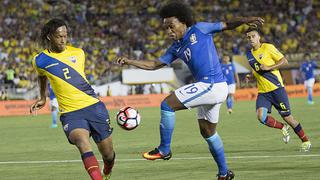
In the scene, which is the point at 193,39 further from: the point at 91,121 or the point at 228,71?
the point at 228,71

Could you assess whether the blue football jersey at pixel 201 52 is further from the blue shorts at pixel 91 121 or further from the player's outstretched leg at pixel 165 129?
the blue shorts at pixel 91 121

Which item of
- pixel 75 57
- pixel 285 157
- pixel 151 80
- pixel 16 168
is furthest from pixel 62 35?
pixel 151 80

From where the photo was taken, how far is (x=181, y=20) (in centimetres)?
1227

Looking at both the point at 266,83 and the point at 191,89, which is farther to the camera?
the point at 266,83

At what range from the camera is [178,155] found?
1802 cm

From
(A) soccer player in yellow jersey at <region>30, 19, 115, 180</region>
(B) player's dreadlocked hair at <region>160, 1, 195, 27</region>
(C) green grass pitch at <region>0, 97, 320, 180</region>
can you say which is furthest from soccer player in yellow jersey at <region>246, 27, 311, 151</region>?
(A) soccer player in yellow jersey at <region>30, 19, 115, 180</region>

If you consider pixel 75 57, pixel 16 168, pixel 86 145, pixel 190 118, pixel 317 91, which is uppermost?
pixel 75 57

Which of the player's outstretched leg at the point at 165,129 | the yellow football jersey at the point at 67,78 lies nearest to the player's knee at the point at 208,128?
the player's outstretched leg at the point at 165,129

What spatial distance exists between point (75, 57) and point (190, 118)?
21.4 metres

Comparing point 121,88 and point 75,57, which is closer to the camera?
point 75,57

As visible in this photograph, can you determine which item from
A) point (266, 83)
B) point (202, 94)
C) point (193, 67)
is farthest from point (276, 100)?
point (202, 94)

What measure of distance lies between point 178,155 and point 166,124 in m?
5.73

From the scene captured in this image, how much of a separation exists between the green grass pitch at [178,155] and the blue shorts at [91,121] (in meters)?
2.17

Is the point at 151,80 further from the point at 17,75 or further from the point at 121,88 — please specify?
the point at 17,75
